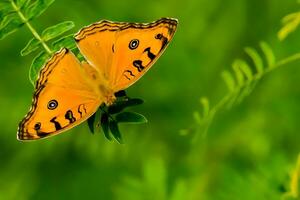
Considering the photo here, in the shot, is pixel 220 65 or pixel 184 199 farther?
pixel 220 65

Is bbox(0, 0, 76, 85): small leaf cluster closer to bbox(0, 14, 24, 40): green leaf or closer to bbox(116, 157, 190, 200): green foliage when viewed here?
bbox(0, 14, 24, 40): green leaf

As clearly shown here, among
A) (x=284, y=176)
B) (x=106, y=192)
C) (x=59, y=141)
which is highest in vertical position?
(x=59, y=141)

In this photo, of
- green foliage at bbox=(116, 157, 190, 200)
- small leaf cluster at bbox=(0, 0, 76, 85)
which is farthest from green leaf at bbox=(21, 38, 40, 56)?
green foliage at bbox=(116, 157, 190, 200)

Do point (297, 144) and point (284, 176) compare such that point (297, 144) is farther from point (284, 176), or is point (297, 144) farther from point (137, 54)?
point (137, 54)

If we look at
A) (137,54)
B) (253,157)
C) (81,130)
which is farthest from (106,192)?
(137,54)

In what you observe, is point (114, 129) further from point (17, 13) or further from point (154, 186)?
point (154, 186)

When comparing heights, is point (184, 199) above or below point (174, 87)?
below

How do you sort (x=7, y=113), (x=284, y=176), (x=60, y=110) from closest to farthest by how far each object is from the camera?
(x=60, y=110) < (x=284, y=176) < (x=7, y=113)

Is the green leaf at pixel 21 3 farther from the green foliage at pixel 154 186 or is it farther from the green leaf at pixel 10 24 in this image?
the green foliage at pixel 154 186
